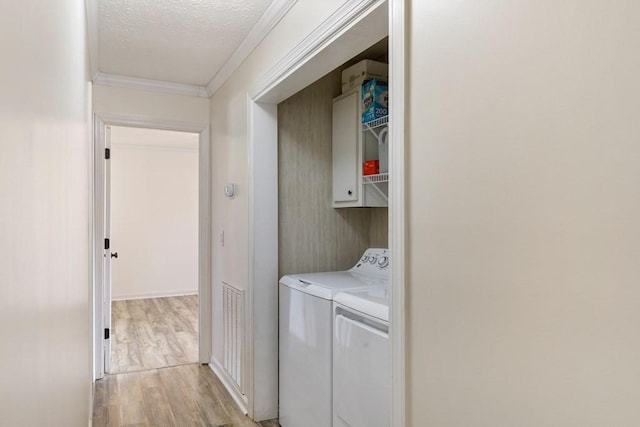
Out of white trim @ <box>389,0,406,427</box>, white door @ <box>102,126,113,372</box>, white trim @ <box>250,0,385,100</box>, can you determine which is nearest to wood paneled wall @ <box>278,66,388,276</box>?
white trim @ <box>250,0,385,100</box>

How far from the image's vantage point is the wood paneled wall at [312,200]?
2.80 m

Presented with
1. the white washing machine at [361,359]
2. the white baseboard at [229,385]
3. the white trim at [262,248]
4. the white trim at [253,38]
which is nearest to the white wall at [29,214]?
the white washing machine at [361,359]

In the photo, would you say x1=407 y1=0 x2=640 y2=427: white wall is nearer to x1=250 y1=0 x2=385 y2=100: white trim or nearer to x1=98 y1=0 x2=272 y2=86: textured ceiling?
x1=250 y1=0 x2=385 y2=100: white trim

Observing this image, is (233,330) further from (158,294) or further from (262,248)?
(158,294)

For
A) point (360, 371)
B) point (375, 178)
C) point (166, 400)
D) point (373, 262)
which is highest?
point (375, 178)

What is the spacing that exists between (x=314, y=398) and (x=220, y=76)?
238cm

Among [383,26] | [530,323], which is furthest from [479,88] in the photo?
[383,26]

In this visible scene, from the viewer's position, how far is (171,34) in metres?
2.62

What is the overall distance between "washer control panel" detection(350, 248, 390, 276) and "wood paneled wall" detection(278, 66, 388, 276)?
108mm

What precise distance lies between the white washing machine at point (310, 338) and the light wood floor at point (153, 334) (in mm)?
1590

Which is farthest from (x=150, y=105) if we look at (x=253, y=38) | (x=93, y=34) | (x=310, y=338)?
(x=310, y=338)

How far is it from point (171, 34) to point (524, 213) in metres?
2.41

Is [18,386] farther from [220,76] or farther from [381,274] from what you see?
[220,76]

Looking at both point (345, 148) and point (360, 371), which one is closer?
point (360, 371)
